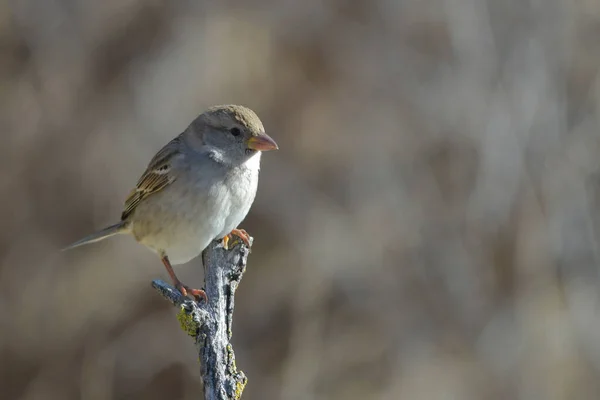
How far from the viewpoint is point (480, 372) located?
7.07m

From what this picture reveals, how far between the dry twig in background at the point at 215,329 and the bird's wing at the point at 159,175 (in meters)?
1.07

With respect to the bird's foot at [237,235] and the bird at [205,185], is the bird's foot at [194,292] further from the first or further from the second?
the bird's foot at [237,235]

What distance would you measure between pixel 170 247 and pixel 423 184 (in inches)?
157

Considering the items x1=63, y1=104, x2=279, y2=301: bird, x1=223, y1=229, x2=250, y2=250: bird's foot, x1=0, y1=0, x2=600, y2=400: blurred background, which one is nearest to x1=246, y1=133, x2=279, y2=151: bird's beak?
x1=63, y1=104, x2=279, y2=301: bird

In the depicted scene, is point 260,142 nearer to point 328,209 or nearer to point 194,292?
point 194,292

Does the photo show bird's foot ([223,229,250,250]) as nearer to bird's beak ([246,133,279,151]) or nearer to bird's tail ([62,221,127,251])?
bird's beak ([246,133,279,151])

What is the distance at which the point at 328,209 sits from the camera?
752cm

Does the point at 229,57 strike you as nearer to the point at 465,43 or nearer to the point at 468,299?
the point at 465,43

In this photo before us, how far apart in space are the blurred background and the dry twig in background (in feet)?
13.0

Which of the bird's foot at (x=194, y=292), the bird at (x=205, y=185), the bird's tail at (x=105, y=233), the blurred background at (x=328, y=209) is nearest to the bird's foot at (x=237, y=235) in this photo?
the bird at (x=205, y=185)

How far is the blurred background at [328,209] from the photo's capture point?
704 centimetres

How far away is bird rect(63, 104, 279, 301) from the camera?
151 inches

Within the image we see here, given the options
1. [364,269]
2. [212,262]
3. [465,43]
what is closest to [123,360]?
[364,269]

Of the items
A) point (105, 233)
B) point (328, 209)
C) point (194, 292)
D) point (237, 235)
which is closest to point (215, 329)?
point (194, 292)
